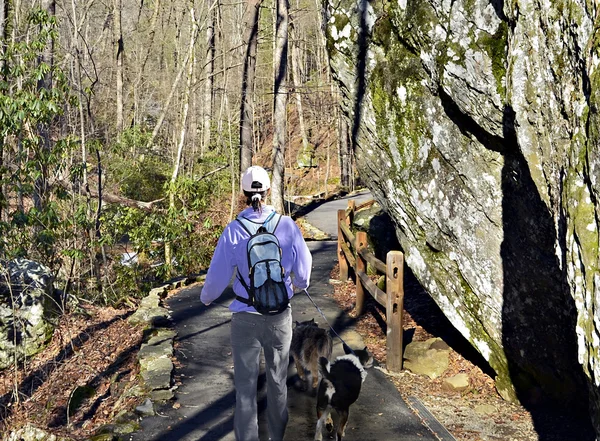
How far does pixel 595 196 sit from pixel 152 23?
31.1 m

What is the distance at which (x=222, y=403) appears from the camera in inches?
263

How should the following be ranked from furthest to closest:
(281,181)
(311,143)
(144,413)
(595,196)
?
(311,143), (281,181), (144,413), (595,196)

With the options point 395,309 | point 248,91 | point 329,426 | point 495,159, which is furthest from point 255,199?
point 248,91

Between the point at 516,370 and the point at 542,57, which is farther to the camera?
the point at 516,370

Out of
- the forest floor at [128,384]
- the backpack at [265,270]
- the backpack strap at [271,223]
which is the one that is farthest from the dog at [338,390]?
the backpack strap at [271,223]

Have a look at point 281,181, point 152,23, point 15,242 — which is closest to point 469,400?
point 15,242

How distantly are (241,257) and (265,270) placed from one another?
0.21 meters

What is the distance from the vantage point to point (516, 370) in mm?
6965

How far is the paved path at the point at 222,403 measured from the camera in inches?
230

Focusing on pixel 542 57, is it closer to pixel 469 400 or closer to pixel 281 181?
pixel 469 400

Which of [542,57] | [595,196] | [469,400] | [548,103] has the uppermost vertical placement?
[542,57]

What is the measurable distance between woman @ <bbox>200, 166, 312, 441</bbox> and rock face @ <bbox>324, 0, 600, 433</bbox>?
1964 mm

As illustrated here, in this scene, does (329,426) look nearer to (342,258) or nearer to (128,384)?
(128,384)

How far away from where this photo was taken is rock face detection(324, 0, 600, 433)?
A: 4.17m
